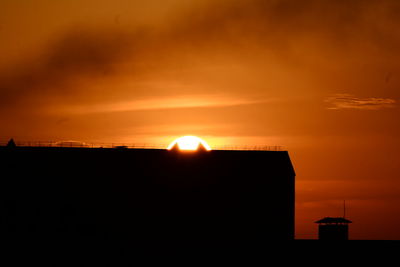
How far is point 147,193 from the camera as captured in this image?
102m

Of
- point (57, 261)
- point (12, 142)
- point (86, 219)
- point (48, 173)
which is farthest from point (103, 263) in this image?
point (12, 142)

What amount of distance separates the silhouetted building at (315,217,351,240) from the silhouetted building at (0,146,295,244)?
924 centimetres

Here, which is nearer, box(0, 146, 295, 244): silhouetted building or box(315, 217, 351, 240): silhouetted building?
box(0, 146, 295, 244): silhouetted building

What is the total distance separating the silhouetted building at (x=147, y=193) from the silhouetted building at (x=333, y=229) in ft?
30.3

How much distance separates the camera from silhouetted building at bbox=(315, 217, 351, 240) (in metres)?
108

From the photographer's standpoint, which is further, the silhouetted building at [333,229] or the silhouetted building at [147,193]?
the silhouetted building at [333,229]

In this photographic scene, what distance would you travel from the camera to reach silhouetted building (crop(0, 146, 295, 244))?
97.5 metres

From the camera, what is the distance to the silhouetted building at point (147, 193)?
97.5 metres

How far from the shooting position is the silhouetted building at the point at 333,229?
108 metres

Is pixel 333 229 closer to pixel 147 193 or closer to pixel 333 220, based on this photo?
pixel 333 220

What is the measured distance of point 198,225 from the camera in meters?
98.8

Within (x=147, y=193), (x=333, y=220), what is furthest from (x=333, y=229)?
(x=147, y=193)

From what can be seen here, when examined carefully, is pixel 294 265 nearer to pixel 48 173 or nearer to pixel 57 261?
A: pixel 57 261

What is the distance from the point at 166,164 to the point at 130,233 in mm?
11249
